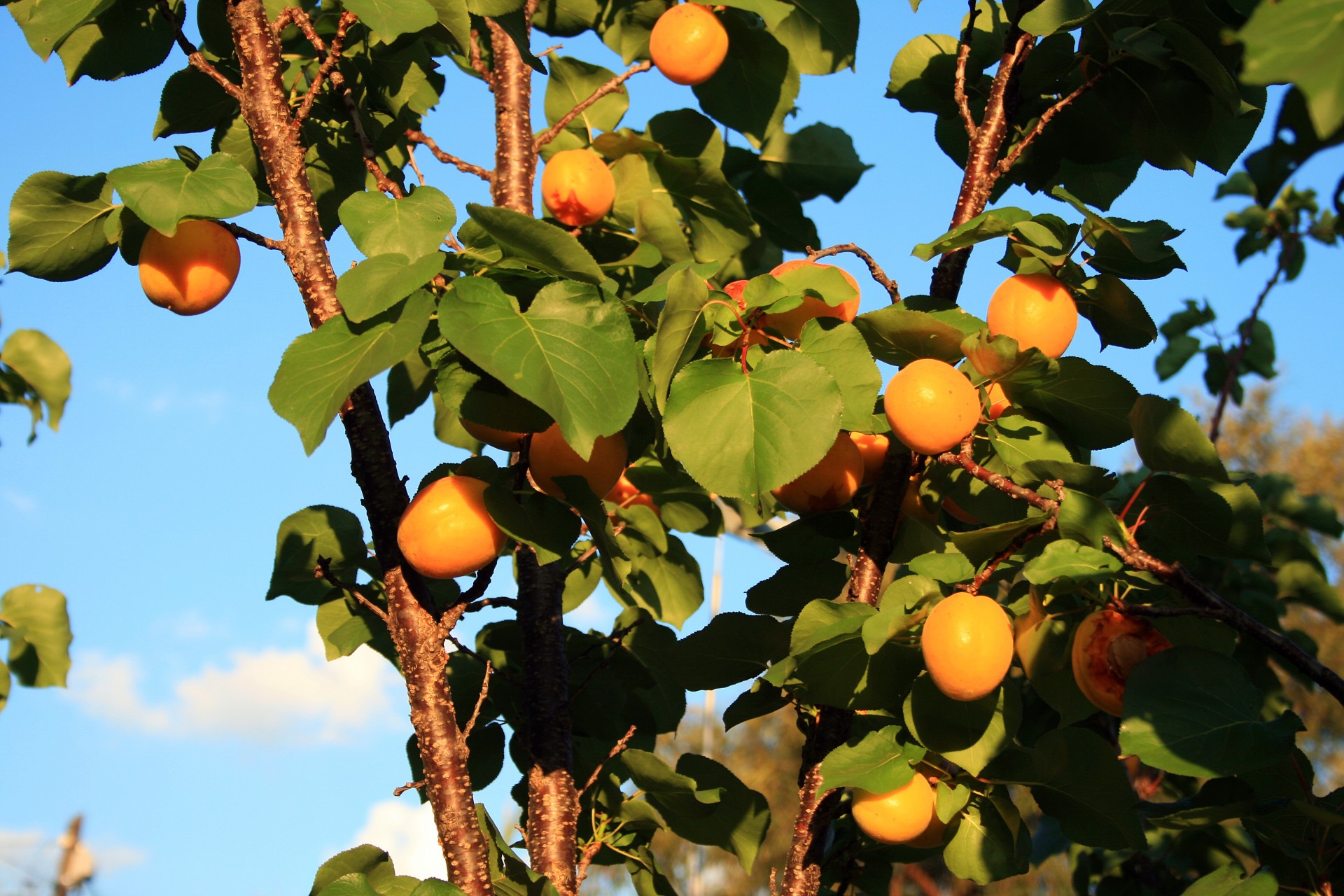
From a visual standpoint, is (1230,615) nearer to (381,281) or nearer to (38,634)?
(381,281)

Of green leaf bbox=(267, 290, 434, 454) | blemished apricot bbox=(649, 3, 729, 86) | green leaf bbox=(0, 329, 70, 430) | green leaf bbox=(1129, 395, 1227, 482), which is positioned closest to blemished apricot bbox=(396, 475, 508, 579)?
green leaf bbox=(267, 290, 434, 454)

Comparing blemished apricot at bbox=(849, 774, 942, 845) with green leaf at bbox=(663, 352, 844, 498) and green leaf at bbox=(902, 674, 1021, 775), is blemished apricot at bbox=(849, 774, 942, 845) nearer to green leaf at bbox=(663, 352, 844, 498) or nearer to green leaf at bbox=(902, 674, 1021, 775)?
green leaf at bbox=(902, 674, 1021, 775)

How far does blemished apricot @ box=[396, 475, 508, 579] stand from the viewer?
3.87 ft

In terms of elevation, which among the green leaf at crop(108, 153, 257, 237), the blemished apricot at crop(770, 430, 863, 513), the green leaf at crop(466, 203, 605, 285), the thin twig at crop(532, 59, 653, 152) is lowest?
the blemished apricot at crop(770, 430, 863, 513)

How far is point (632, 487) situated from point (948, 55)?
2.90 ft

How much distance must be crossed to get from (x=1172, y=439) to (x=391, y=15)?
1030 millimetres

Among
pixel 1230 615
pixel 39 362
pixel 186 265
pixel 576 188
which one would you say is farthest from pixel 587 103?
pixel 39 362

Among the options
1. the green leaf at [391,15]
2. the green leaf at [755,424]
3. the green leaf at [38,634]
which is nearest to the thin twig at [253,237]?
the green leaf at [391,15]

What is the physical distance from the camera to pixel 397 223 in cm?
119

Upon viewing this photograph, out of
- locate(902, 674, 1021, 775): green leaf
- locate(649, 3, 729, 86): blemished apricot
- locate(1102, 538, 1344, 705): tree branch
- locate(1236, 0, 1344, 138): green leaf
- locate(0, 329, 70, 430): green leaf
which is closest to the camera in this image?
locate(1236, 0, 1344, 138): green leaf

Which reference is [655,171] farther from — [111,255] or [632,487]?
[111,255]

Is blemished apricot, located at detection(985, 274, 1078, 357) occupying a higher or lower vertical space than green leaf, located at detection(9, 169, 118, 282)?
lower

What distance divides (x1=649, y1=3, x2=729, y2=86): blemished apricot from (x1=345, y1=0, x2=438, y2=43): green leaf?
0.64m

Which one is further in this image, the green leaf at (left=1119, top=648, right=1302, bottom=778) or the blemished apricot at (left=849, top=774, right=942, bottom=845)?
the blemished apricot at (left=849, top=774, right=942, bottom=845)
